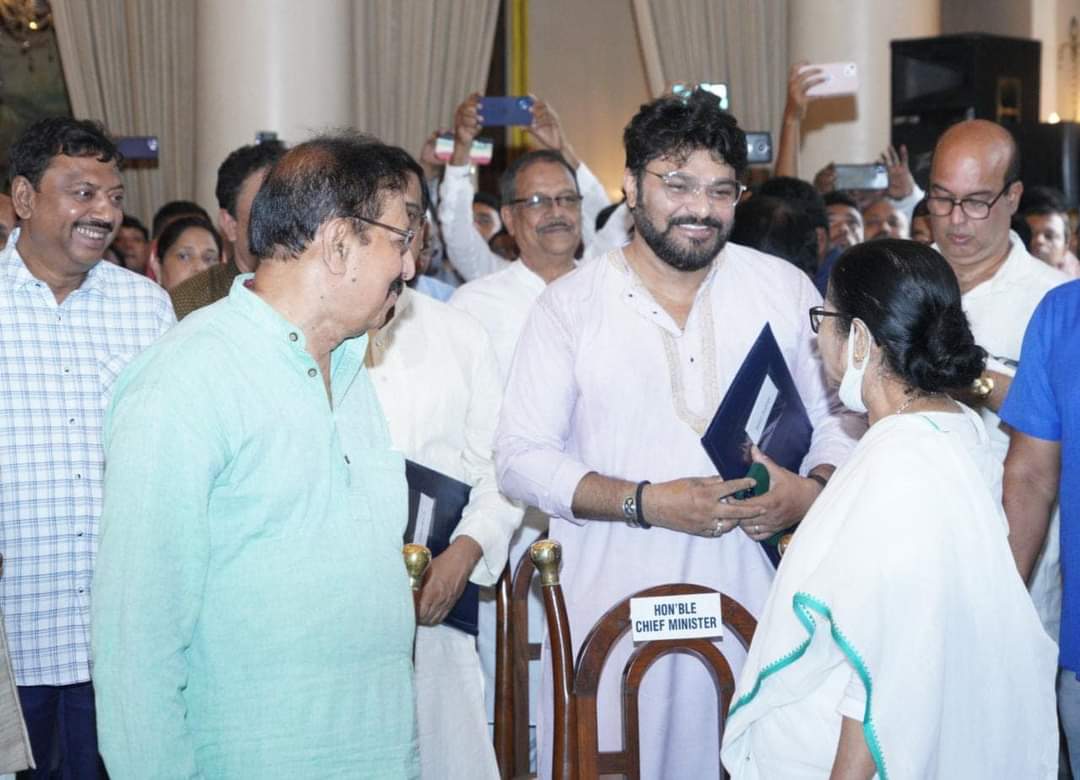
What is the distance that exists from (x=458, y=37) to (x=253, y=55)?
6.03ft

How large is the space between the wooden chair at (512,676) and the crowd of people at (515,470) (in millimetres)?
71

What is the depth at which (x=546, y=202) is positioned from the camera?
3.92m

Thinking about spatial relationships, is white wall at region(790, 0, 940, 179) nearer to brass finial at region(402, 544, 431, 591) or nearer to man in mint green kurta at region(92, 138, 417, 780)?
brass finial at region(402, 544, 431, 591)

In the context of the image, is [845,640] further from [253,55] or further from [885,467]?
[253,55]

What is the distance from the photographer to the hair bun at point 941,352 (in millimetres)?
Result: 1915

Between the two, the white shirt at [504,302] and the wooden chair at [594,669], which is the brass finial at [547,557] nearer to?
the wooden chair at [594,669]

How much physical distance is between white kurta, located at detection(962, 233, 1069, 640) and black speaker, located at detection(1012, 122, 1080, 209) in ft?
18.1

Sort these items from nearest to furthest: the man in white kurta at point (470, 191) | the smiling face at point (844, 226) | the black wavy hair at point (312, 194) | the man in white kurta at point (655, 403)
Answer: the black wavy hair at point (312, 194), the man in white kurta at point (655, 403), the man in white kurta at point (470, 191), the smiling face at point (844, 226)

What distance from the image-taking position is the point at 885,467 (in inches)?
72.3

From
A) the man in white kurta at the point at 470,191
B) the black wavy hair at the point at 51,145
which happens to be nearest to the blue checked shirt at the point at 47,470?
the black wavy hair at the point at 51,145

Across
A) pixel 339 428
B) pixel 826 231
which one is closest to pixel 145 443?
pixel 339 428

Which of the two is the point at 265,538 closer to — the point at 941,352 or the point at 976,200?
the point at 941,352

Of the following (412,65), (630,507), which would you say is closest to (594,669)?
(630,507)

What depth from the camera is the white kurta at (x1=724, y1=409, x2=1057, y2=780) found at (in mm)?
1756
